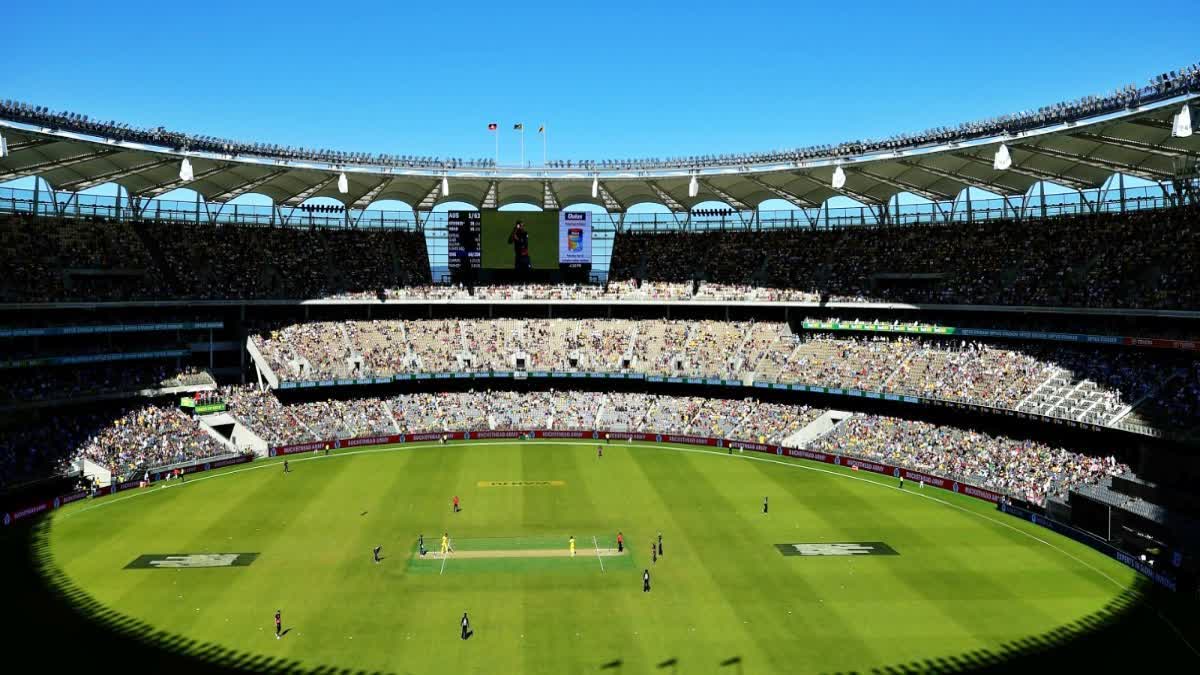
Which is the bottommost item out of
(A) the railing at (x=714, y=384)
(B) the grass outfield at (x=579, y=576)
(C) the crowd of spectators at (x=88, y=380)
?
(B) the grass outfield at (x=579, y=576)

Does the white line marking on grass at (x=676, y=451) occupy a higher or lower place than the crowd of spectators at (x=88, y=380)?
lower

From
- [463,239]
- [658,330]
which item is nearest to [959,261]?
[658,330]

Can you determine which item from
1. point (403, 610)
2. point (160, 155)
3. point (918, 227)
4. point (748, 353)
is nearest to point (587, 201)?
point (748, 353)

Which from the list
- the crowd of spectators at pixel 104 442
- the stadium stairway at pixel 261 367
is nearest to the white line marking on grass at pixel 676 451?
the crowd of spectators at pixel 104 442

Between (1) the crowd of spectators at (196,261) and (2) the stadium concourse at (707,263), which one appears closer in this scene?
(2) the stadium concourse at (707,263)

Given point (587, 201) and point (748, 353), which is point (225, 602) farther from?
point (587, 201)

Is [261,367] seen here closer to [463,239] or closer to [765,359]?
[463,239]

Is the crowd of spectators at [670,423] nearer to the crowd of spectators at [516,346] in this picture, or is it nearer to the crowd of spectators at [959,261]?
the crowd of spectators at [516,346]
